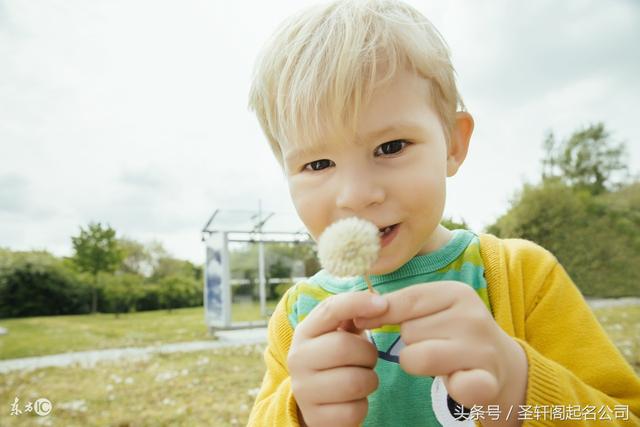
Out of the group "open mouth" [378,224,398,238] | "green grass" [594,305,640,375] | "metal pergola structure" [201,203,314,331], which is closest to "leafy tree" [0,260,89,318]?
"metal pergola structure" [201,203,314,331]

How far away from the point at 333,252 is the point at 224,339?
7367mm

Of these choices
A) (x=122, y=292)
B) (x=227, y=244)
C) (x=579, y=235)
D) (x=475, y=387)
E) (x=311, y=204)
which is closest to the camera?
(x=475, y=387)

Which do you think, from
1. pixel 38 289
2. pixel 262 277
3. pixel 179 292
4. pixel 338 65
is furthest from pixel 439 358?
pixel 179 292

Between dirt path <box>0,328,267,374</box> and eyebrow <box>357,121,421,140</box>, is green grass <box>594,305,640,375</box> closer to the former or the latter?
eyebrow <box>357,121,421,140</box>

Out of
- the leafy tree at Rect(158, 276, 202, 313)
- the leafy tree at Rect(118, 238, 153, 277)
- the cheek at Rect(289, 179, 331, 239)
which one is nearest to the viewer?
the cheek at Rect(289, 179, 331, 239)

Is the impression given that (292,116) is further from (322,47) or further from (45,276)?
(45,276)

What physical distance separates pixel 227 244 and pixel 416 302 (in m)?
7.92

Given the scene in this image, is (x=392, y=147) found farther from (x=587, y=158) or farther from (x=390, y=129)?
(x=587, y=158)

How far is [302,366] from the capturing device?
753 mm

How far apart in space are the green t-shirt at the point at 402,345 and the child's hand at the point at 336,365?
0.36m

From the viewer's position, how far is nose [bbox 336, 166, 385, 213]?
81cm

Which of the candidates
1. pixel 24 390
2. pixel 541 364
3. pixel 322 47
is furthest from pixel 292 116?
pixel 24 390

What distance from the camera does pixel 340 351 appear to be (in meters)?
0.71

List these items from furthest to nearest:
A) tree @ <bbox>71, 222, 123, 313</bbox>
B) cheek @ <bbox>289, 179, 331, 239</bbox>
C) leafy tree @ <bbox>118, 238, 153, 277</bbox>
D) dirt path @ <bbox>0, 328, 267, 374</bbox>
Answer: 1. leafy tree @ <bbox>118, 238, 153, 277</bbox>
2. tree @ <bbox>71, 222, 123, 313</bbox>
3. dirt path @ <bbox>0, 328, 267, 374</bbox>
4. cheek @ <bbox>289, 179, 331, 239</bbox>
